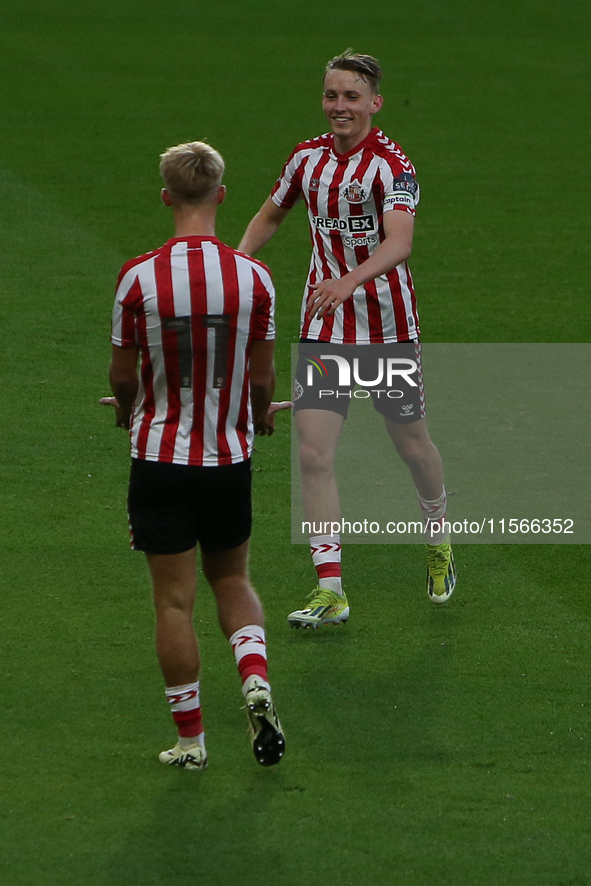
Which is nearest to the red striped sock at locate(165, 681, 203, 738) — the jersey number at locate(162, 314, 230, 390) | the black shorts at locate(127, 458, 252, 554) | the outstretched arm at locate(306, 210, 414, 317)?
the black shorts at locate(127, 458, 252, 554)

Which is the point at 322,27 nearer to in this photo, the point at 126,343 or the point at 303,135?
the point at 303,135

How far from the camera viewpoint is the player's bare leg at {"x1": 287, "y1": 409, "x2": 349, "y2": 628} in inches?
199

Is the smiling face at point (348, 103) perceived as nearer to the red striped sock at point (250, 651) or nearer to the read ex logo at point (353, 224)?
the read ex logo at point (353, 224)

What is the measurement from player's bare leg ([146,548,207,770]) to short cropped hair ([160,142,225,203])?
1.04m

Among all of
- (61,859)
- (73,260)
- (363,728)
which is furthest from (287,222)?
(61,859)

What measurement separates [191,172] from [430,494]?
7.07 feet

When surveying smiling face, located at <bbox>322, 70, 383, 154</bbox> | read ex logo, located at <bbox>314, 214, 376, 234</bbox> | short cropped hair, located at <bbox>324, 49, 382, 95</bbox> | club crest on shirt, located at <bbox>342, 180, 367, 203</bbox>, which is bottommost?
read ex logo, located at <bbox>314, 214, 376, 234</bbox>

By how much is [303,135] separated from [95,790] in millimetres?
12069

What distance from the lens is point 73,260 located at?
35.1ft

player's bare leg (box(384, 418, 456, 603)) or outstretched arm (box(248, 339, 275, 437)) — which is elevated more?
outstretched arm (box(248, 339, 275, 437))

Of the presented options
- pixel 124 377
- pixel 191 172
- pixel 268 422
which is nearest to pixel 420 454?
pixel 268 422

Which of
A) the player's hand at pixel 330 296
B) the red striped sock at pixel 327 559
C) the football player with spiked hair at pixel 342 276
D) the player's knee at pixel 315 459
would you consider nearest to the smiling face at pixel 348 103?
the football player with spiked hair at pixel 342 276

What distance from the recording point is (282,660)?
4.75 metres

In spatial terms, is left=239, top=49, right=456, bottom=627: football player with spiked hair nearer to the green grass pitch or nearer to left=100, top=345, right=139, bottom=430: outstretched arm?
the green grass pitch
